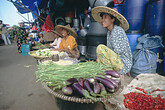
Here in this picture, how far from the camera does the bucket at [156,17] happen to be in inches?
103

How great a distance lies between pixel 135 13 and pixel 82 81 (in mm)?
3070

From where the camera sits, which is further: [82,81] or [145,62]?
[145,62]

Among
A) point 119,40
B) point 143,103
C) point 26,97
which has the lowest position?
point 26,97

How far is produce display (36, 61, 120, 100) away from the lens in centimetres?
100

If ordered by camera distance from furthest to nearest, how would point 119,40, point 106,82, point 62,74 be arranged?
point 119,40, point 62,74, point 106,82

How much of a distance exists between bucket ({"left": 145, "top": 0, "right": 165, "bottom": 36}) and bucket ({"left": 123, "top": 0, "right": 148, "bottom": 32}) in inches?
7.8

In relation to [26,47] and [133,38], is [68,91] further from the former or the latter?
[26,47]

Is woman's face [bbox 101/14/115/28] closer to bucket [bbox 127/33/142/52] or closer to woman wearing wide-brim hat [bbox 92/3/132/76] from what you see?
woman wearing wide-brim hat [bbox 92/3/132/76]

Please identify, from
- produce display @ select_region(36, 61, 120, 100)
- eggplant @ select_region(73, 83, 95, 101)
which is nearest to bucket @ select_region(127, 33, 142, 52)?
produce display @ select_region(36, 61, 120, 100)

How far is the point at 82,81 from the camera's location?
1128 millimetres

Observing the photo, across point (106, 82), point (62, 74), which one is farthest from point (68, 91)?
point (106, 82)

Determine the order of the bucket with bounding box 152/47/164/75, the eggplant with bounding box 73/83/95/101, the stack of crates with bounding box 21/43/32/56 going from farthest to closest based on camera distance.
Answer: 1. the stack of crates with bounding box 21/43/32/56
2. the bucket with bounding box 152/47/164/75
3. the eggplant with bounding box 73/83/95/101

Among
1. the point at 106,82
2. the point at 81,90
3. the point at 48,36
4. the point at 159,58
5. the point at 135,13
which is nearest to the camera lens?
the point at 81,90

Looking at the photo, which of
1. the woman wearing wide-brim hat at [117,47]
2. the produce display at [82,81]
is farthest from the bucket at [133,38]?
the produce display at [82,81]
